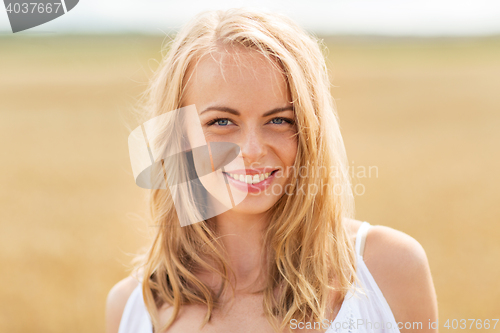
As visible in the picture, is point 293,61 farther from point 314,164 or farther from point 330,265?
point 330,265

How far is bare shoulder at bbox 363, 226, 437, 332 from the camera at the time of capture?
61.3 inches

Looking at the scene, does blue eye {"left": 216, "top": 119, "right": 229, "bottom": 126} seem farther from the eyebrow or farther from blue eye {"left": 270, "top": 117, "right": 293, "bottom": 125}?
blue eye {"left": 270, "top": 117, "right": 293, "bottom": 125}

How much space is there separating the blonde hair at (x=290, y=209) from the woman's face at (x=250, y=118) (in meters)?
0.05

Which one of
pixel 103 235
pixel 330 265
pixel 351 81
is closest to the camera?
pixel 330 265

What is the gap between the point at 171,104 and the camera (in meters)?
1.74

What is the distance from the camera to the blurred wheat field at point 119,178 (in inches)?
206

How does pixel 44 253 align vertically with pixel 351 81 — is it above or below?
below

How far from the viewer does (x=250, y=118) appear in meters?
1.48

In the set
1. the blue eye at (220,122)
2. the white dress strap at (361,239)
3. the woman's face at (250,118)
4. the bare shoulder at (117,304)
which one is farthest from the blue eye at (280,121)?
the bare shoulder at (117,304)

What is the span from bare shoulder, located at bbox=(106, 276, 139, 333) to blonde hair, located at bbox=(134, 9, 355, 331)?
9 centimetres

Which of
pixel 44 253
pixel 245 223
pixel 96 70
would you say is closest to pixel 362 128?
pixel 96 70

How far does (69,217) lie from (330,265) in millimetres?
6992

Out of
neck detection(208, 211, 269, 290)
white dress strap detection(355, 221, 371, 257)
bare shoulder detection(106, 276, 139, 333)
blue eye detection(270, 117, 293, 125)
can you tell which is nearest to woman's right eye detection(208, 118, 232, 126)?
blue eye detection(270, 117, 293, 125)

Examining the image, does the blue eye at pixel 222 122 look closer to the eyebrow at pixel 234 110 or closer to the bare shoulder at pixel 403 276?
the eyebrow at pixel 234 110
